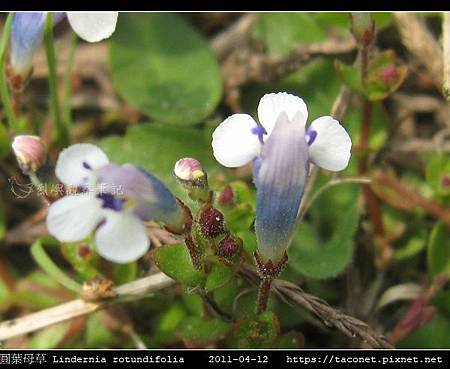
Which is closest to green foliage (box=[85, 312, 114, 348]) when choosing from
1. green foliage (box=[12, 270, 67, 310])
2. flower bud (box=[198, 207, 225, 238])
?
green foliage (box=[12, 270, 67, 310])

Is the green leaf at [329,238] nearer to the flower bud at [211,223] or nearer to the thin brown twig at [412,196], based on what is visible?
the thin brown twig at [412,196]

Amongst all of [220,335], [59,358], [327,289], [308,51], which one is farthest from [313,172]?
[59,358]

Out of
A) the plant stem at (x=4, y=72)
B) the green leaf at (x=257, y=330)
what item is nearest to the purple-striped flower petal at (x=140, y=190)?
the green leaf at (x=257, y=330)

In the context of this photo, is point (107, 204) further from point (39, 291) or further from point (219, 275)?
point (39, 291)

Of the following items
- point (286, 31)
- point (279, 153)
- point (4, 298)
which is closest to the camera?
point (279, 153)

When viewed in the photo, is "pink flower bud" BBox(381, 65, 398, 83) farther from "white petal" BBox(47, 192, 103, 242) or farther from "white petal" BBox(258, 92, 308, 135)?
"white petal" BBox(47, 192, 103, 242)

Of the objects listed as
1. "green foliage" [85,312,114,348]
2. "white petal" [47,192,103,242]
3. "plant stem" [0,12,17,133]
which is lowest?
"green foliage" [85,312,114,348]

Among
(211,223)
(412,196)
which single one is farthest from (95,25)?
(412,196)
